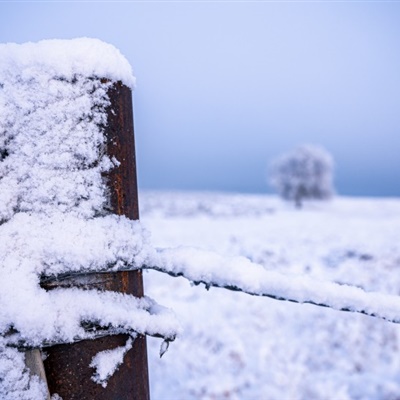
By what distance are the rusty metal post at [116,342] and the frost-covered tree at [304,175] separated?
39.4 meters

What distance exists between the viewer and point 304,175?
3944cm

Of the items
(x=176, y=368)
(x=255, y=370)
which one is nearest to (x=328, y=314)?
(x=255, y=370)

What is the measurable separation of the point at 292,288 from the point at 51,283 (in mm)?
542

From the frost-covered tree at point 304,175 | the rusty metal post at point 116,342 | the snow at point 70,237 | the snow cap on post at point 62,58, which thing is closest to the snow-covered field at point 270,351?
the rusty metal post at point 116,342

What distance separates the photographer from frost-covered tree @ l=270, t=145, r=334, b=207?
3934 centimetres

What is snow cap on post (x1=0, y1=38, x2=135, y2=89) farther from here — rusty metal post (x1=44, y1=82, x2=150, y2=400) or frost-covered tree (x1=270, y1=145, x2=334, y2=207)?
frost-covered tree (x1=270, y1=145, x2=334, y2=207)

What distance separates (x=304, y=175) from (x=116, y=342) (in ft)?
133

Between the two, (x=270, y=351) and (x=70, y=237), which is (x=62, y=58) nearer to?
(x=70, y=237)

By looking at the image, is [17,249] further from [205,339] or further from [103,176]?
[205,339]

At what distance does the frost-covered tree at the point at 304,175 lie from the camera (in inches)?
1549

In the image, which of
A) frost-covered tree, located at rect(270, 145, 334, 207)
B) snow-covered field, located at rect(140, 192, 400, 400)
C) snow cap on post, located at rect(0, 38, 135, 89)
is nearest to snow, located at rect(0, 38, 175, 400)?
snow cap on post, located at rect(0, 38, 135, 89)

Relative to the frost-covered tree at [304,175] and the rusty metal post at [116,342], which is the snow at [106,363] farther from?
the frost-covered tree at [304,175]

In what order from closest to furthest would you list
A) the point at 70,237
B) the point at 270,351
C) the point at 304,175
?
the point at 70,237 < the point at 270,351 < the point at 304,175

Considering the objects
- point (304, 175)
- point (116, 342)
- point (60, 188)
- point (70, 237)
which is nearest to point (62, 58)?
point (60, 188)
